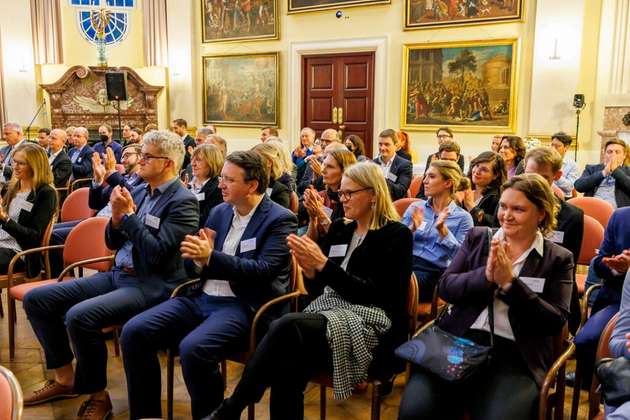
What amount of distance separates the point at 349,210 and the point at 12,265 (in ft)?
7.56

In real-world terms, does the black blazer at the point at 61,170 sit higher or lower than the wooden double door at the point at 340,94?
lower

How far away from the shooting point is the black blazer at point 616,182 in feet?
17.5

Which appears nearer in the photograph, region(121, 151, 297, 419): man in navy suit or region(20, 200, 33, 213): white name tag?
region(121, 151, 297, 419): man in navy suit

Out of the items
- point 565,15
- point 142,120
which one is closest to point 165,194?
point 565,15

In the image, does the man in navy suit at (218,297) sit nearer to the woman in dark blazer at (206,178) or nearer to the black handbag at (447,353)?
the black handbag at (447,353)

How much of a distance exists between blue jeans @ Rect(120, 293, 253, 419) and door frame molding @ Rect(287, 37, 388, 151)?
337 inches

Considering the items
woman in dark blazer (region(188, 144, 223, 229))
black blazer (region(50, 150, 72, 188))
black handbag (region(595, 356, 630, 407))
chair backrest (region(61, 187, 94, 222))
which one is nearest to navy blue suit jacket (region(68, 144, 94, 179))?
black blazer (region(50, 150, 72, 188))

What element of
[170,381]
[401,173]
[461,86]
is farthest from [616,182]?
[461,86]

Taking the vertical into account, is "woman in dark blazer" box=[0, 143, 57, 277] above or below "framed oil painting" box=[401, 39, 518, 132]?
below

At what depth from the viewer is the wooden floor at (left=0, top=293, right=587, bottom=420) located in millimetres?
3236

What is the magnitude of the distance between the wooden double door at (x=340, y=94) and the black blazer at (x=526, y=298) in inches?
354

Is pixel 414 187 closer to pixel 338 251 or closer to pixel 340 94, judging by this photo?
pixel 338 251

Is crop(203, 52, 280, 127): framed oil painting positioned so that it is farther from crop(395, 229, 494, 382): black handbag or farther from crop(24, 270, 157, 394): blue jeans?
crop(395, 229, 494, 382): black handbag

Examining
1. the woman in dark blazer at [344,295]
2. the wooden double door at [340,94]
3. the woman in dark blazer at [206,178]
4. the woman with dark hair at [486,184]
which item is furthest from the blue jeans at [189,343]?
the wooden double door at [340,94]
